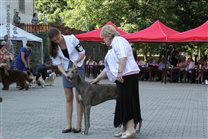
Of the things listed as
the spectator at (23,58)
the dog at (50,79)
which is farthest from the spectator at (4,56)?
the dog at (50,79)

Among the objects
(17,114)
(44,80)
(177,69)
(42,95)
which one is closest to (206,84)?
(177,69)

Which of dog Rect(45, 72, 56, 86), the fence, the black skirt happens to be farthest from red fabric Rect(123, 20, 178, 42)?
the black skirt

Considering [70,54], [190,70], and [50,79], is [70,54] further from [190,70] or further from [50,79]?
[190,70]

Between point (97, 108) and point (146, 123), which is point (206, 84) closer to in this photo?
point (97, 108)

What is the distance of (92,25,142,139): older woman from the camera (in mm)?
7652

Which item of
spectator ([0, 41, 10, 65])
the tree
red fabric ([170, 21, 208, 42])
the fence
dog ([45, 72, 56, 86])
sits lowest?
dog ([45, 72, 56, 86])

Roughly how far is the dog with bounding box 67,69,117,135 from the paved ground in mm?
445

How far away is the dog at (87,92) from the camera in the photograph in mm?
8328

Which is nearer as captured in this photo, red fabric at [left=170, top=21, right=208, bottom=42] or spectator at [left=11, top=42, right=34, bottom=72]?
spectator at [left=11, top=42, right=34, bottom=72]

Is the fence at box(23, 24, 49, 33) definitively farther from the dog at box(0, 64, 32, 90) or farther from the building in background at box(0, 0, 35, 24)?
the dog at box(0, 64, 32, 90)

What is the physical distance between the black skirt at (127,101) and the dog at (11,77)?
9.86 m

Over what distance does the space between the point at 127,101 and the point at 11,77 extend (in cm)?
1017

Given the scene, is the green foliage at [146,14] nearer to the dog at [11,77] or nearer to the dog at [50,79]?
the dog at [50,79]

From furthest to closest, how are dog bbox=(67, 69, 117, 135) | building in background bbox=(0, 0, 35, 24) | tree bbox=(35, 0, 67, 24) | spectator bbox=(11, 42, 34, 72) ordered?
tree bbox=(35, 0, 67, 24), building in background bbox=(0, 0, 35, 24), spectator bbox=(11, 42, 34, 72), dog bbox=(67, 69, 117, 135)
